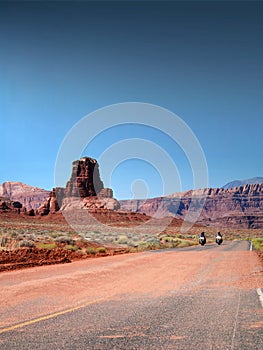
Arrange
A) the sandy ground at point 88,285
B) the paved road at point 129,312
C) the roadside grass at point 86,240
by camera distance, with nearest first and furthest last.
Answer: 1. the paved road at point 129,312
2. the sandy ground at point 88,285
3. the roadside grass at point 86,240

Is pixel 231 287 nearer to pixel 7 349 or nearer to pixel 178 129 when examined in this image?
pixel 7 349

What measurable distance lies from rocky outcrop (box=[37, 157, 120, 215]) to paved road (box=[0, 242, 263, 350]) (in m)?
121

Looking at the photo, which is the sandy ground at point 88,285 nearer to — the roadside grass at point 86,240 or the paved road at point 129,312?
the paved road at point 129,312

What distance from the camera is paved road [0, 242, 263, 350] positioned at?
532 centimetres

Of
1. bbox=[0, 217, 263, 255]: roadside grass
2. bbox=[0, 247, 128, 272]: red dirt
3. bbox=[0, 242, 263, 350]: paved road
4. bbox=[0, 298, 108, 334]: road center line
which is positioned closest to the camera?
bbox=[0, 242, 263, 350]: paved road

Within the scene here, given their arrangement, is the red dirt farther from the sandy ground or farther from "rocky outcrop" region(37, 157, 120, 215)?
"rocky outcrop" region(37, 157, 120, 215)

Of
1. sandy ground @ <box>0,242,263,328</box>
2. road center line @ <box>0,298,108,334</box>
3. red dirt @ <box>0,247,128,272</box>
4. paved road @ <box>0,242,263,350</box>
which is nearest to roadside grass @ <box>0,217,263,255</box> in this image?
red dirt @ <box>0,247,128,272</box>

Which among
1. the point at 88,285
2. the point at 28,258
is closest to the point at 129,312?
the point at 88,285

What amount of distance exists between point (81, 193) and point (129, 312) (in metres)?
138

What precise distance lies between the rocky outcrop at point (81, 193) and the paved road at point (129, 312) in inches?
4777

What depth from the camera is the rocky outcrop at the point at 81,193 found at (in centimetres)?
13649

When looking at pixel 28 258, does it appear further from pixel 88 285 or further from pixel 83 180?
pixel 83 180

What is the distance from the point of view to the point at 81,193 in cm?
14362

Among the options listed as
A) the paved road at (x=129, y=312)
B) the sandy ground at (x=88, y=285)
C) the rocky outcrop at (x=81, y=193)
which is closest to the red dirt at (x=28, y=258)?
the sandy ground at (x=88, y=285)
